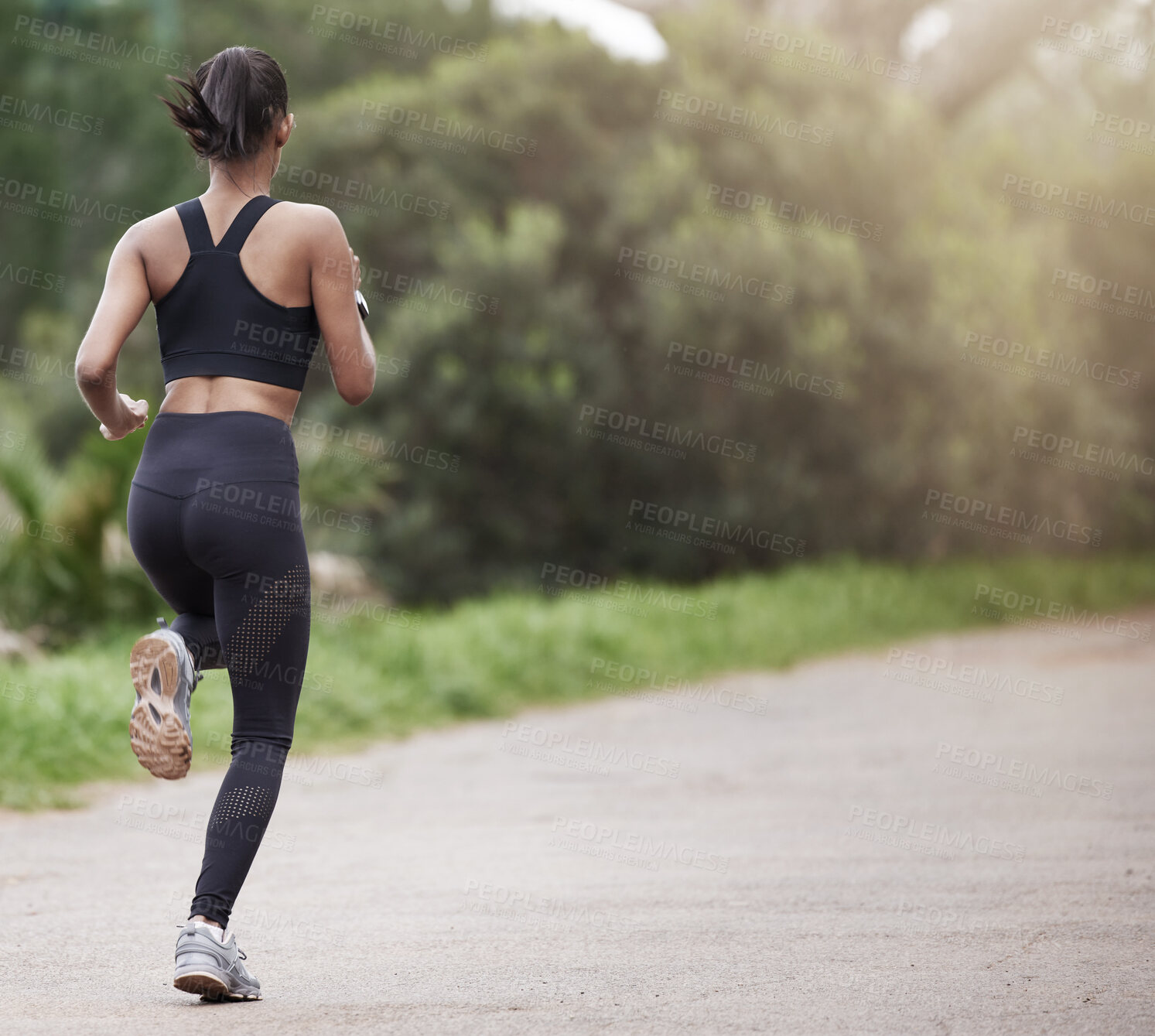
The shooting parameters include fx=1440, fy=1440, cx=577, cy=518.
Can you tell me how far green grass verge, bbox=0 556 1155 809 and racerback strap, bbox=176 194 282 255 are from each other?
3972 millimetres

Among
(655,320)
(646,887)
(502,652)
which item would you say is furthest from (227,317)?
(655,320)

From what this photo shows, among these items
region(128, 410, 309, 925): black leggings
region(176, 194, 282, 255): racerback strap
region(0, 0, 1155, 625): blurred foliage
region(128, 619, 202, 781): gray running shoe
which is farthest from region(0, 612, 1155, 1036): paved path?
region(0, 0, 1155, 625): blurred foliage

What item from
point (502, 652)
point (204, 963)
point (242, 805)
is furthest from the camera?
point (502, 652)

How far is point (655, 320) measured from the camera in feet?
46.6

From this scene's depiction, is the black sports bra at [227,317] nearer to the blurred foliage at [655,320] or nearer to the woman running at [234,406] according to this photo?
the woman running at [234,406]

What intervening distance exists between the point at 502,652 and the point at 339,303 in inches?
282

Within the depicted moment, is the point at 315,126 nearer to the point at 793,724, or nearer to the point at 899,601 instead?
the point at 899,601

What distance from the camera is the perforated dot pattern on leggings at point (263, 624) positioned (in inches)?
129

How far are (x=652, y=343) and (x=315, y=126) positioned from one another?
425 cm

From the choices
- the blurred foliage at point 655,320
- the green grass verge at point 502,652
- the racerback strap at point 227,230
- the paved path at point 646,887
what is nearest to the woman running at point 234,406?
the racerback strap at point 227,230

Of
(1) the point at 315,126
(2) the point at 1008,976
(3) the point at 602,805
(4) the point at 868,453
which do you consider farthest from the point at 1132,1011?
(1) the point at 315,126

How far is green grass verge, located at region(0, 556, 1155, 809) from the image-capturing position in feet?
23.8

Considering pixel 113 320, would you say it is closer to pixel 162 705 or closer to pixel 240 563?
pixel 240 563

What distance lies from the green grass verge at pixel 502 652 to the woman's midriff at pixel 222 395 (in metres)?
3.75
